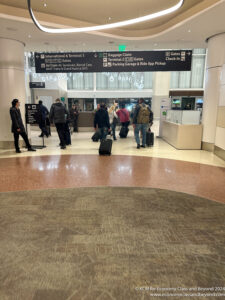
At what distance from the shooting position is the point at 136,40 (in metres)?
7.07

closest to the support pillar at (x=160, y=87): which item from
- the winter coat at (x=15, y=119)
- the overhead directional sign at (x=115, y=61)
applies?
the overhead directional sign at (x=115, y=61)

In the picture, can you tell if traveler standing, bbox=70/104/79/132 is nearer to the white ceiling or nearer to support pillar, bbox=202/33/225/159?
the white ceiling

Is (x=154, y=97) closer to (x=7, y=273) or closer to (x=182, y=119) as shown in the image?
(x=182, y=119)

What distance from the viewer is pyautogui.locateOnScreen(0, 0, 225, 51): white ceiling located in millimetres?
5395

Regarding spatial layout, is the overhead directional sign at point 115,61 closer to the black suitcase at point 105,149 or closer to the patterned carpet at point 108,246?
the black suitcase at point 105,149

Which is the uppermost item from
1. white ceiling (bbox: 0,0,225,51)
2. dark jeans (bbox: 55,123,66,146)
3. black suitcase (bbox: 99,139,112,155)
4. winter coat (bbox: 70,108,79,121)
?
white ceiling (bbox: 0,0,225,51)

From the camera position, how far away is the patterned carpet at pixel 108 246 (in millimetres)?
1827

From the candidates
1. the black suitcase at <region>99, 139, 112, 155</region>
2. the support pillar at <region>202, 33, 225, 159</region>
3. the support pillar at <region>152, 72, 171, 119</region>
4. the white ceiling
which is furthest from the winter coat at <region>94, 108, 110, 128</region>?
the support pillar at <region>152, 72, 171, 119</region>

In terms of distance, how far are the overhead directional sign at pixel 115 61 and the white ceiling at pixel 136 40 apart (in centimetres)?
36

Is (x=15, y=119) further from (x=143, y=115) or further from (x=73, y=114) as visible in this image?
(x=73, y=114)

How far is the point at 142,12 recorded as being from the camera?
5.86 m

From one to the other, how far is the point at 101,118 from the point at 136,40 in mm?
2656

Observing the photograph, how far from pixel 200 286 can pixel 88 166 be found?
3819 mm

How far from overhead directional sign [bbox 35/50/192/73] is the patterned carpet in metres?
5.20
